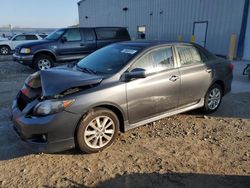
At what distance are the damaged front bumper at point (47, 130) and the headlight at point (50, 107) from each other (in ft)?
0.17

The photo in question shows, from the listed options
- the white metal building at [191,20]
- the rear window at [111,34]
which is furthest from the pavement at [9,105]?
the white metal building at [191,20]

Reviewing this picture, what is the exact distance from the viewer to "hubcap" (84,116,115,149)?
3407 millimetres

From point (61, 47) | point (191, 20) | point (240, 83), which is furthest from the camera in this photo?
point (191, 20)

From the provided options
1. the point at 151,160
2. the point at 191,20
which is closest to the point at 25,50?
the point at 151,160

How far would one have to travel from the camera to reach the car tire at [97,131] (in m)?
3.31

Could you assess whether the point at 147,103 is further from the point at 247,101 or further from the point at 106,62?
the point at 247,101

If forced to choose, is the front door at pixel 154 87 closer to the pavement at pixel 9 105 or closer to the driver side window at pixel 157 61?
the driver side window at pixel 157 61

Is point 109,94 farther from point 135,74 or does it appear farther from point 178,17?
point 178,17

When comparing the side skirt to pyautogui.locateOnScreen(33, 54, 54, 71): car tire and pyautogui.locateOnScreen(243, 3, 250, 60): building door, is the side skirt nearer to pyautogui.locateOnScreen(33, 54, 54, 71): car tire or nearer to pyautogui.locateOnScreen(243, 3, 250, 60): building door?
pyautogui.locateOnScreen(33, 54, 54, 71): car tire

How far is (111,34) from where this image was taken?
10.8m

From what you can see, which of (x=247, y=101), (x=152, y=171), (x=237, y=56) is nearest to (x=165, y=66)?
(x=152, y=171)

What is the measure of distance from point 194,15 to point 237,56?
13.3ft

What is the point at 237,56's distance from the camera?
42.7 feet

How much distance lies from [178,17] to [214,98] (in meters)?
13.0
